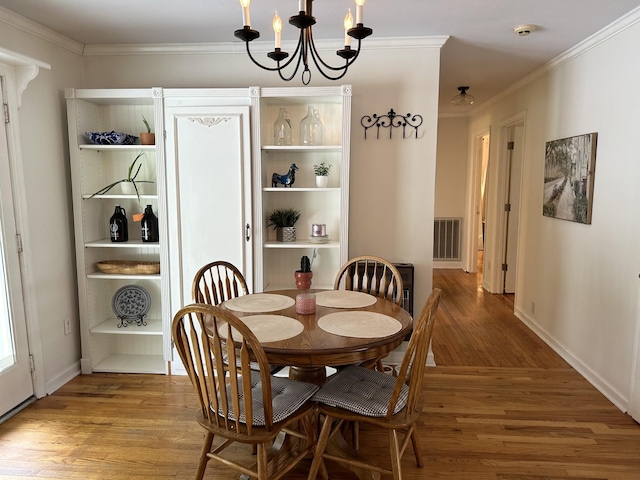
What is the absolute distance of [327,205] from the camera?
334 centimetres

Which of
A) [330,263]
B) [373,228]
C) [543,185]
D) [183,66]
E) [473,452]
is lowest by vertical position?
[473,452]

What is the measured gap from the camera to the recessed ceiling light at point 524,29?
2.83m

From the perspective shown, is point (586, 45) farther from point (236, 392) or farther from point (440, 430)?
point (236, 392)

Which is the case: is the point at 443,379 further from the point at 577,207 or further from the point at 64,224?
the point at 64,224

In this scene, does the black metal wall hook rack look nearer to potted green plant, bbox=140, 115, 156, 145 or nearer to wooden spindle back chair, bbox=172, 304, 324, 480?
potted green plant, bbox=140, 115, 156, 145

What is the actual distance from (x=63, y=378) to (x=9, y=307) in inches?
27.9

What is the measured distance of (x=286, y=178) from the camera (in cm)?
315

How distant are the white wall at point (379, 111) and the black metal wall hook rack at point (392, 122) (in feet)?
0.12

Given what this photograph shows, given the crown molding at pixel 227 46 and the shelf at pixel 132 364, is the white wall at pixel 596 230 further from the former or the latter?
the shelf at pixel 132 364

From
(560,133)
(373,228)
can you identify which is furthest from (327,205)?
(560,133)

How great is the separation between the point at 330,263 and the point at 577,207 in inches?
73.6

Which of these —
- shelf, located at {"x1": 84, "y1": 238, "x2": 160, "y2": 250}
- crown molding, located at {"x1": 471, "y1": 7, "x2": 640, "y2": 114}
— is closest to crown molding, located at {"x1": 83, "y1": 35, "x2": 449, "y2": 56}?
crown molding, located at {"x1": 471, "y1": 7, "x2": 640, "y2": 114}

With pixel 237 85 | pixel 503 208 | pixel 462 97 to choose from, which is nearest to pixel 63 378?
pixel 237 85

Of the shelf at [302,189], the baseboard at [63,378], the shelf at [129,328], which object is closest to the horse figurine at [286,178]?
the shelf at [302,189]
